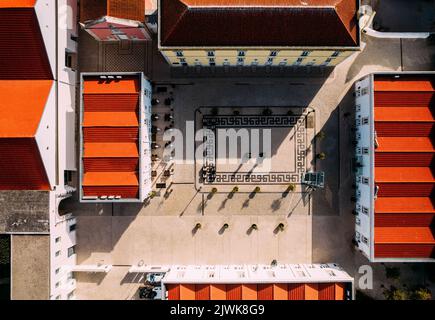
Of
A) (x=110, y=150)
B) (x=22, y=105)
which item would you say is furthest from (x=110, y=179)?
(x=22, y=105)

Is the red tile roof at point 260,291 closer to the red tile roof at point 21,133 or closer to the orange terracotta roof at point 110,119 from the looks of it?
the orange terracotta roof at point 110,119

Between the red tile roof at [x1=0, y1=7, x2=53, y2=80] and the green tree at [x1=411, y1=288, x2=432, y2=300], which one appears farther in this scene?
the green tree at [x1=411, y1=288, x2=432, y2=300]

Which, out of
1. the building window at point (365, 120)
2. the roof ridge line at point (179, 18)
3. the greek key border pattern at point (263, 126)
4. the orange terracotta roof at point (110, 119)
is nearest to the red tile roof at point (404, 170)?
the building window at point (365, 120)

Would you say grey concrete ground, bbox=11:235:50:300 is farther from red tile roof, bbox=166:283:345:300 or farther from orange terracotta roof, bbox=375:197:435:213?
orange terracotta roof, bbox=375:197:435:213

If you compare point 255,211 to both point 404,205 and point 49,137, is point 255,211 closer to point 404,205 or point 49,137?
point 404,205

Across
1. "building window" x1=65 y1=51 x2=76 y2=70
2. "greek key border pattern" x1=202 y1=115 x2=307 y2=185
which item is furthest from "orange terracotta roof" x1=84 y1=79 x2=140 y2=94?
"greek key border pattern" x1=202 y1=115 x2=307 y2=185

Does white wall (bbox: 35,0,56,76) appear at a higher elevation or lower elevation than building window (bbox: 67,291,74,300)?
higher

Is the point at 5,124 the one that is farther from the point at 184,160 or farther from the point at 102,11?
the point at 184,160
